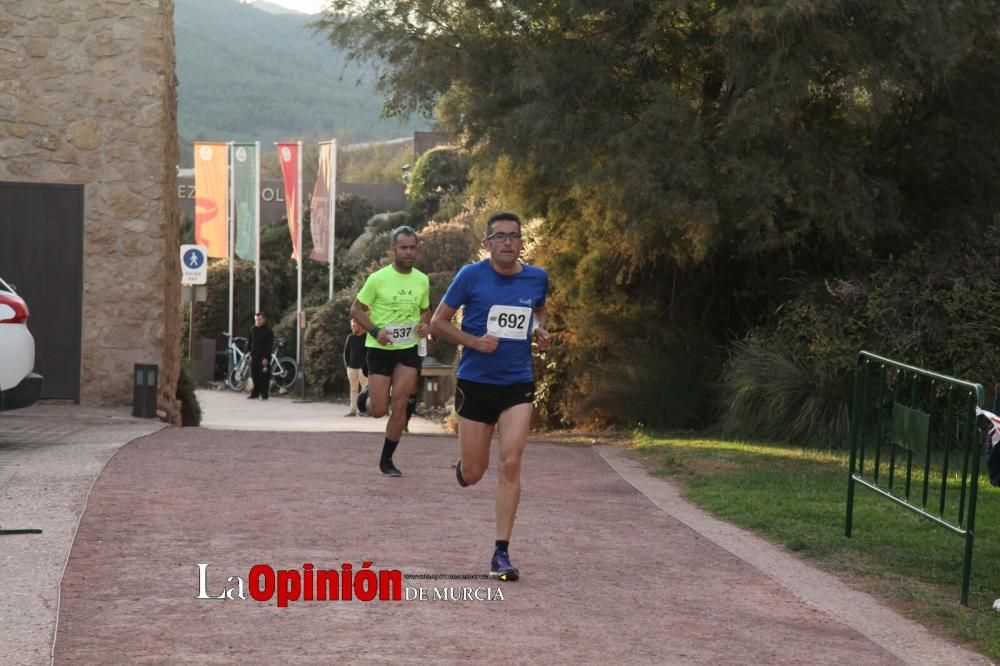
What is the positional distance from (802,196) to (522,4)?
3803mm

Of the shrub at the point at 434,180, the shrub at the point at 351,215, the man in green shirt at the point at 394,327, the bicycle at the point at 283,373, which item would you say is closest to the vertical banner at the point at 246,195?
the bicycle at the point at 283,373

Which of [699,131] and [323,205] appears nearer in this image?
[699,131]

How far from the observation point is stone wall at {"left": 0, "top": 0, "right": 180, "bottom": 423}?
15.6m

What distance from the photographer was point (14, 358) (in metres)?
11.5

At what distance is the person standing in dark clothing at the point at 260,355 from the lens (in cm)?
3266

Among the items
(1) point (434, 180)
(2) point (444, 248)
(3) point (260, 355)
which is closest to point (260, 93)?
(1) point (434, 180)

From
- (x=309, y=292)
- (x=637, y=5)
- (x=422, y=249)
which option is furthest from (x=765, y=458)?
(x=309, y=292)

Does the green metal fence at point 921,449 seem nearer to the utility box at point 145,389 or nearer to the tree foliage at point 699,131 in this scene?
the tree foliage at point 699,131

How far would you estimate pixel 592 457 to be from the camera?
1418cm

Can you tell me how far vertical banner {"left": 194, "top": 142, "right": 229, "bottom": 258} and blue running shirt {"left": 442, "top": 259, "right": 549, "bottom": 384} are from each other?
1215 inches

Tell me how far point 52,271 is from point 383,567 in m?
9.31

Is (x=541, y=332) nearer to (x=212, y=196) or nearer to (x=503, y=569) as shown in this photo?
(x=503, y=569)

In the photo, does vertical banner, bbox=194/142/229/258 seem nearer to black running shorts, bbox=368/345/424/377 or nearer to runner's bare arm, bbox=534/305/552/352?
black running shorts, bbox=368/345/424/377

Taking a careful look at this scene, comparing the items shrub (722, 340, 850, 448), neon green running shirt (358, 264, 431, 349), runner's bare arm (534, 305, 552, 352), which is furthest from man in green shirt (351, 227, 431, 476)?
shrub (722, 340, 850, 448)
